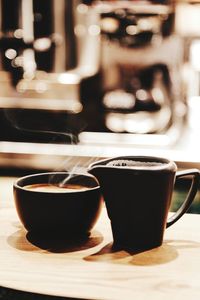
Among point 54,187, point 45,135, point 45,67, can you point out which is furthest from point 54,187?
point 45,67

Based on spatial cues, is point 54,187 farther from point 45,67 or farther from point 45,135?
point 45,67

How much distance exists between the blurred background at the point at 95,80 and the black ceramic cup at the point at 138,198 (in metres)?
3.43

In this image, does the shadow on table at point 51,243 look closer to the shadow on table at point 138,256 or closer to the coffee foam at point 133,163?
the shadow on table at point 138,256

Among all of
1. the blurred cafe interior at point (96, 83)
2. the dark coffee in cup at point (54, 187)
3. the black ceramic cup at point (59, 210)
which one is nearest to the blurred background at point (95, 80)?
the blurred cafe interior at point (96, 83)

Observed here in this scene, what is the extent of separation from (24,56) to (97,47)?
3.20 ft

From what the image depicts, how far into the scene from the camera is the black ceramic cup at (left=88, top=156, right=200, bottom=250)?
104 cm

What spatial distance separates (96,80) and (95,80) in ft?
0.04

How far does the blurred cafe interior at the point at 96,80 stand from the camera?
4.89 meters

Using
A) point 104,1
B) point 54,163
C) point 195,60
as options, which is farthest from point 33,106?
point 195,60

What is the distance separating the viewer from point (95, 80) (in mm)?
5891

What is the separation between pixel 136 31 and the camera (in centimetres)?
558

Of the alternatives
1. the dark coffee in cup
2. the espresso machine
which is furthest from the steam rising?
the dark coffee in cup

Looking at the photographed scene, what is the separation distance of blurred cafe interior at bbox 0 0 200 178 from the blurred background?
0.4 inches

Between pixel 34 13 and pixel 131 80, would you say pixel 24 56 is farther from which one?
pixel 131 80
